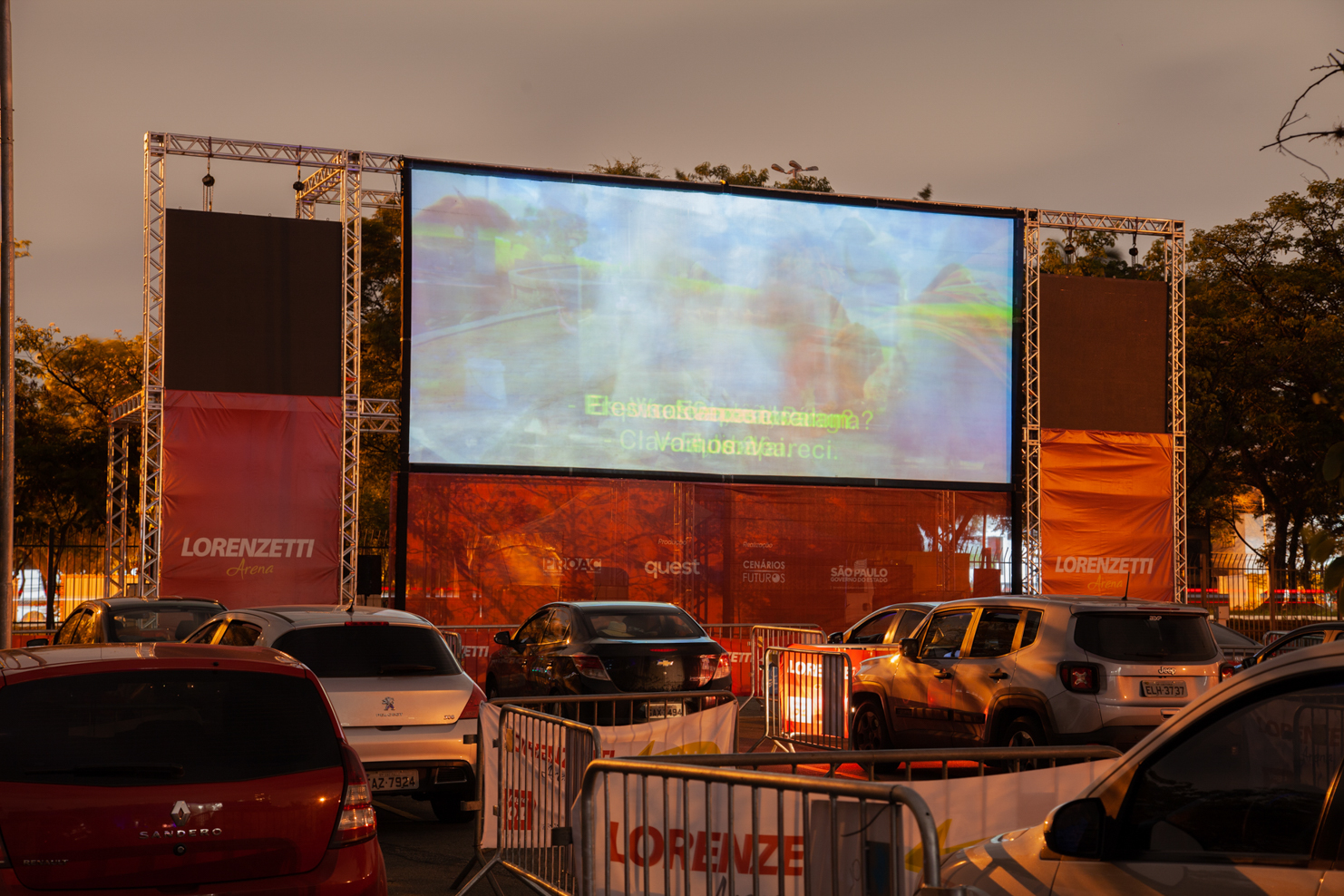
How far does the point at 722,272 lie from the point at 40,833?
18795 millimetres

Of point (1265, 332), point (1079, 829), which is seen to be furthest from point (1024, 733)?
point (1265, 332)

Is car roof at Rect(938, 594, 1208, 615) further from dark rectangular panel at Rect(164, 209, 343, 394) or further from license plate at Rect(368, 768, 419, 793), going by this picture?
dark rectangular panel at Rect(164, 209, 343, 394)

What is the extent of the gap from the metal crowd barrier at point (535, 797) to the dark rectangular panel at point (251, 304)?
49.0ft

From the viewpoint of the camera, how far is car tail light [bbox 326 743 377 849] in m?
5.17

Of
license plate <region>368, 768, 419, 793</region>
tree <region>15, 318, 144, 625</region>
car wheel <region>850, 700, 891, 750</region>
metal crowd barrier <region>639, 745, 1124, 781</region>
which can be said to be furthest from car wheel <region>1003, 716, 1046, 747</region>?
tree <region>15, 318, 144, 625</region>

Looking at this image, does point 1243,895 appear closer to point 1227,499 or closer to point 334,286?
point 334,286

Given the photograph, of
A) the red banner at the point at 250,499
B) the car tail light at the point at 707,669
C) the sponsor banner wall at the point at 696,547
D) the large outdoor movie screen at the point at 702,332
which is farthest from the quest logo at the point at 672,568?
the car tail light at the point at 707,669

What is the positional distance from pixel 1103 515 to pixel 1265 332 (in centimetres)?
1378

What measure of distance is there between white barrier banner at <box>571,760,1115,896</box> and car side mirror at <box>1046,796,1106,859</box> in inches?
17.8

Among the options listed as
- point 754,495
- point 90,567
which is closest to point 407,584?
point 754,495

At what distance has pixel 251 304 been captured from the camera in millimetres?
20891

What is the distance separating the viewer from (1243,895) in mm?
3146

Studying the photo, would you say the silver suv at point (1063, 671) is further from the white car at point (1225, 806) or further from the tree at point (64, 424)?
the tree at point (64, 424)

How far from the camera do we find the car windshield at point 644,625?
→ 43.2 feet
